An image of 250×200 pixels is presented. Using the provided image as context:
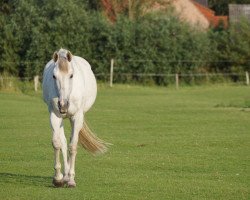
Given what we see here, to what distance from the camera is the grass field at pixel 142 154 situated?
38.5 ft

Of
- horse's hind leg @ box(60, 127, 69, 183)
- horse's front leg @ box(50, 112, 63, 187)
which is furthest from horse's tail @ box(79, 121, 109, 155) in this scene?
horse's front leg @ box(50, 112, 63, 187)

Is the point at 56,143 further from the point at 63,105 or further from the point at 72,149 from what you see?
the point at 63,105

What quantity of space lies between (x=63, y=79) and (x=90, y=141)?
210 cm

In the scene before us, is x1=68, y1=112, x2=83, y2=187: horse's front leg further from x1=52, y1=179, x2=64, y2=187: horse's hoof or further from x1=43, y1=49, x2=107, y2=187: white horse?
x1=52, y1=179, x2=64, y2=187: horse's hoof

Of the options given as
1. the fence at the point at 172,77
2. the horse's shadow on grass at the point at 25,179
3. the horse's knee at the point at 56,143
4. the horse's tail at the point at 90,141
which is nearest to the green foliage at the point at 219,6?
the fence at the point at 172,77

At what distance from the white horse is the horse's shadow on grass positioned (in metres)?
0.36

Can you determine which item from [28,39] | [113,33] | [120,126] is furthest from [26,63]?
[120,126]

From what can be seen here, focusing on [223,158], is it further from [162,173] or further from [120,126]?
[120,126]

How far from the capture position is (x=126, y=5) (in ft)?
184

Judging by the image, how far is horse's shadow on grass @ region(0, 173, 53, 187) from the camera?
12383mm

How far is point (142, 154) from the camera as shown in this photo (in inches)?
634

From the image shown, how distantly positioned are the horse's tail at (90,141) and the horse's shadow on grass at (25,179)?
0.97 meters

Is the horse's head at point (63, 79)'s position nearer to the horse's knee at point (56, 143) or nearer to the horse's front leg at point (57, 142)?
the horse's front leg at point (57, 142)

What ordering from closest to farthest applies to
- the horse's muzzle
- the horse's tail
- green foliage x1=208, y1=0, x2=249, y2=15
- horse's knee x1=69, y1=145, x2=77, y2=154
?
the horse's muzzle
horse's knee x1=69, y1=145, x2=77, y2=154
the horse's tail
green foliage x1=208, y1=0, x2=249, y2=15
